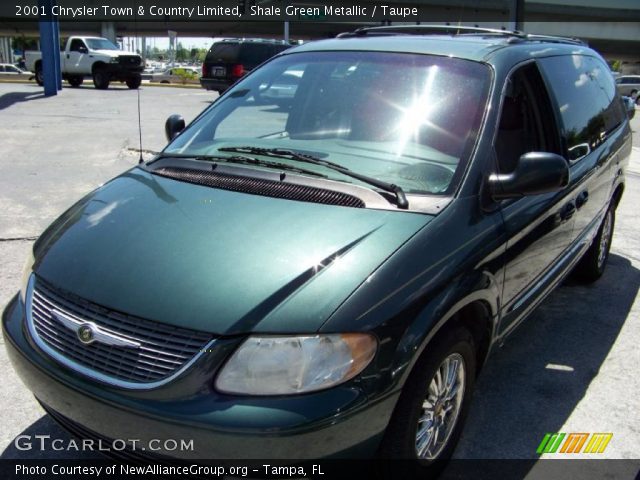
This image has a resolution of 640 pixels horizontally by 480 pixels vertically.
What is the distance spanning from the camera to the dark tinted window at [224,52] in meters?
19.2

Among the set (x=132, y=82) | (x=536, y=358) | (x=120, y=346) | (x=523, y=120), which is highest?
(x=523, y=120)

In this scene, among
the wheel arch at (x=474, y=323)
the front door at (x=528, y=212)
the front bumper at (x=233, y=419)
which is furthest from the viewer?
the front door at (x=528, y=212)

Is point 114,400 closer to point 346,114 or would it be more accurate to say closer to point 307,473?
point 307,473

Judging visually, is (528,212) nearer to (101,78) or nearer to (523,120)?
(523,120)

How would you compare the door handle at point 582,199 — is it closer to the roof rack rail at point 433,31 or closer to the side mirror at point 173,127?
the roof rack rail at point 433,31

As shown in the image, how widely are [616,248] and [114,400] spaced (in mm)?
5440

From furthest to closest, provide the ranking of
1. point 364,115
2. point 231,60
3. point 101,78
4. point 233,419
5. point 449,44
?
point 101,78
point 231,60
point 449,44
point 364,115
point 233,419

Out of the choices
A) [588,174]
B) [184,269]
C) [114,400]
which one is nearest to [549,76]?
[588,174]

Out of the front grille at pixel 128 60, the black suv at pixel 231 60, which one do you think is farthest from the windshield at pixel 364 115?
the front grille at pixel 128 60

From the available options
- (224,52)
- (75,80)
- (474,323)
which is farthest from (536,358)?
(75,80)

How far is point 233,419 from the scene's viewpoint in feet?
6.36

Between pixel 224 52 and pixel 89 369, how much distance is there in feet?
60.5

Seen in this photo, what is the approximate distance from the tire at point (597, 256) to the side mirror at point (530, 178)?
2305 millimetres

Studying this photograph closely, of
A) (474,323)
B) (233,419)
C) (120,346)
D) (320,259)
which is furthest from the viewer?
(474,323)
